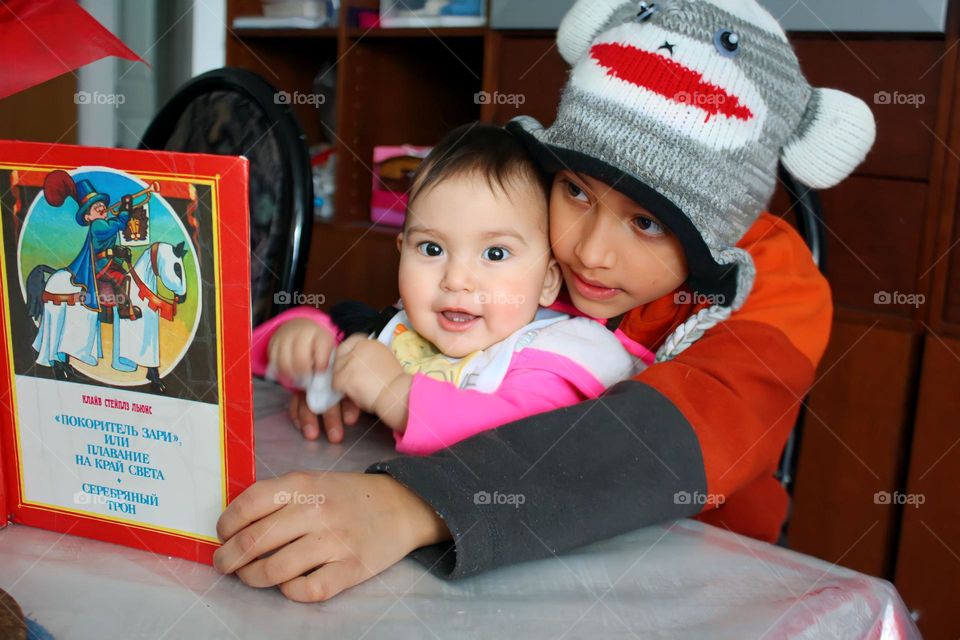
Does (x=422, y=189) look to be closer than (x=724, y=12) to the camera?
No

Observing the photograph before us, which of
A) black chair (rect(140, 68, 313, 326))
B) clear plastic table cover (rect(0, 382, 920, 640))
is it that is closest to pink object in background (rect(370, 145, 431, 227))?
black chair (rect(140, 68, 313, 326))

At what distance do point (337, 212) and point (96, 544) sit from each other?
7.07ft

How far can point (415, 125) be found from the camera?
2.84 metres

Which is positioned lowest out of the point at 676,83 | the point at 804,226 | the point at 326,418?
the point at 326,418

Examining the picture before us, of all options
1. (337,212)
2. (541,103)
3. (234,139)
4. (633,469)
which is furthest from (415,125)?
(633,469)

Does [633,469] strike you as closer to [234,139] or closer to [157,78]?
[234,139]

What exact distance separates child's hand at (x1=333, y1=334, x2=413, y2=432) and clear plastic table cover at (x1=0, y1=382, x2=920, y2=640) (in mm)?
251

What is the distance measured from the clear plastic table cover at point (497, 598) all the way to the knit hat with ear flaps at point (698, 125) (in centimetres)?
30

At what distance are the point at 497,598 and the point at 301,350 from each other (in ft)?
1.38

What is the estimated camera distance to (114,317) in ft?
1.77

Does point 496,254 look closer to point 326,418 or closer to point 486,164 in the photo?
point 486,164

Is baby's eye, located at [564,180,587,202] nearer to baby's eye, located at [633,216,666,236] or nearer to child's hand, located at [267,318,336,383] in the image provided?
baby's eye, located at [633,216,666,236]

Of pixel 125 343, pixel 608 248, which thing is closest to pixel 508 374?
pixel 608 248

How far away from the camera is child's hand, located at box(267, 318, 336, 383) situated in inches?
35.2
